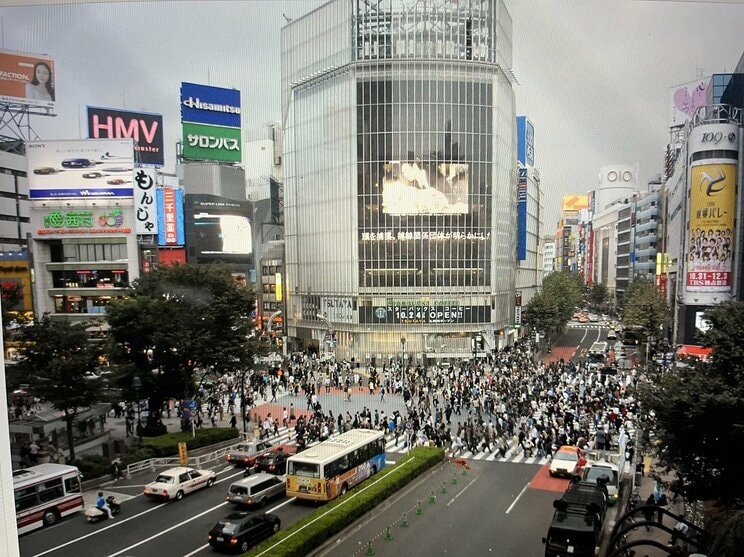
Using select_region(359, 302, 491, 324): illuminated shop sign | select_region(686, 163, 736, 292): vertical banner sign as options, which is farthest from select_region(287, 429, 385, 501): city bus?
select_region(359, 302, 491, 324): illuminated shop sign

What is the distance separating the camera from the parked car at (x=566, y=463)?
10.1m

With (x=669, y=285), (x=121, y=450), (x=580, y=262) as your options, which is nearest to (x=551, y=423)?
(x=121, y=450)

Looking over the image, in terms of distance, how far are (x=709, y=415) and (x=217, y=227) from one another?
86.0 feet

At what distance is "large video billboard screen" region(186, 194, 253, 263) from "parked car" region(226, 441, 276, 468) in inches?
721

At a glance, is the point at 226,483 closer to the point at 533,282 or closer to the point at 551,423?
the point at 551,423

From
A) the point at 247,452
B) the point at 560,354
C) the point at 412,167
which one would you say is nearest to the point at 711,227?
the point at 560,354

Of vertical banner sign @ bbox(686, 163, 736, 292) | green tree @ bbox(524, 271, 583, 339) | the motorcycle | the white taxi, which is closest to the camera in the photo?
the motorcycle

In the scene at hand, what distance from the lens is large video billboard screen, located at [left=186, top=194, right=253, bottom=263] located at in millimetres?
28188

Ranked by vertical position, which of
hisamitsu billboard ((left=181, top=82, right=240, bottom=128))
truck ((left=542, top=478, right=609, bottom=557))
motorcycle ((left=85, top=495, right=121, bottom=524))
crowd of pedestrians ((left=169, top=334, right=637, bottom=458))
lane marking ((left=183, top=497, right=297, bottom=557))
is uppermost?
hisamitsu billboard ((left=181, top=82, right=240, bottom=128))

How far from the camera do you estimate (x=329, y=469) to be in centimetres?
895

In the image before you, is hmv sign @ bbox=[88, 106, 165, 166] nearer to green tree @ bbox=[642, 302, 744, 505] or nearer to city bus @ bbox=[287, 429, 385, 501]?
city bus @ bbox=[287, 429, 385, 501]

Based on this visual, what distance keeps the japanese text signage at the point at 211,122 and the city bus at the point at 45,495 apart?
1805 centimetres

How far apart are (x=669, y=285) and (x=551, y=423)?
17594 millimetres

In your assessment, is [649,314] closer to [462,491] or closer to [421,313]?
[421,313]
